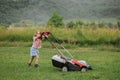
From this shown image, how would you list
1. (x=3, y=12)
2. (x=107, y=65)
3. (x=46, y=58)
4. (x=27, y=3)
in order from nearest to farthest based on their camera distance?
(x=107, y=65) → (x=46, y=58) → (x=3, y=12) → (x=27, y=3)

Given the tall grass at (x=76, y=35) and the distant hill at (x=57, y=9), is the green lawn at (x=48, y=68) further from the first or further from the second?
the distant hill at (x=57, y=9)

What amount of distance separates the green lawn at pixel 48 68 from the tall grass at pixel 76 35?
4152mm

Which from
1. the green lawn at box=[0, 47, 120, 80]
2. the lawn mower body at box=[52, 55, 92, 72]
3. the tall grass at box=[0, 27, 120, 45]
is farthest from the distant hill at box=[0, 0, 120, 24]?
the lawn mower body at box=[52, 55, 92, 72]

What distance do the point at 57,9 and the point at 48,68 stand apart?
6007 cm

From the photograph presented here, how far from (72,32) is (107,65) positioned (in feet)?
33.1

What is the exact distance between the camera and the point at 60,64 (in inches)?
576

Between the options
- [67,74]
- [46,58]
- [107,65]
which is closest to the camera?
[67,74]

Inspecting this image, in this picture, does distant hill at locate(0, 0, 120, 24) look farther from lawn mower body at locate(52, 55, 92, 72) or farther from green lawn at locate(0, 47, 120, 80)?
lawn mower body at locate(52, 55, 92, 72)

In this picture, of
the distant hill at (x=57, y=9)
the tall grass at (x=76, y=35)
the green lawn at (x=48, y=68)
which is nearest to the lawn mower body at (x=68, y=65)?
the green lawn at (x=48, y=68)

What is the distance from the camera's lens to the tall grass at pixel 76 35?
24.5 meters

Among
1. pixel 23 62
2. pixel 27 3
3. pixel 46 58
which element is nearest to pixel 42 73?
pixel 23 62

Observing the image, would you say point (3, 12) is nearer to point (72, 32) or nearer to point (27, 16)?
point (27, 16)

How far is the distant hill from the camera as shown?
67.3 metres

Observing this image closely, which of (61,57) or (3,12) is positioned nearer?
(61,57)
